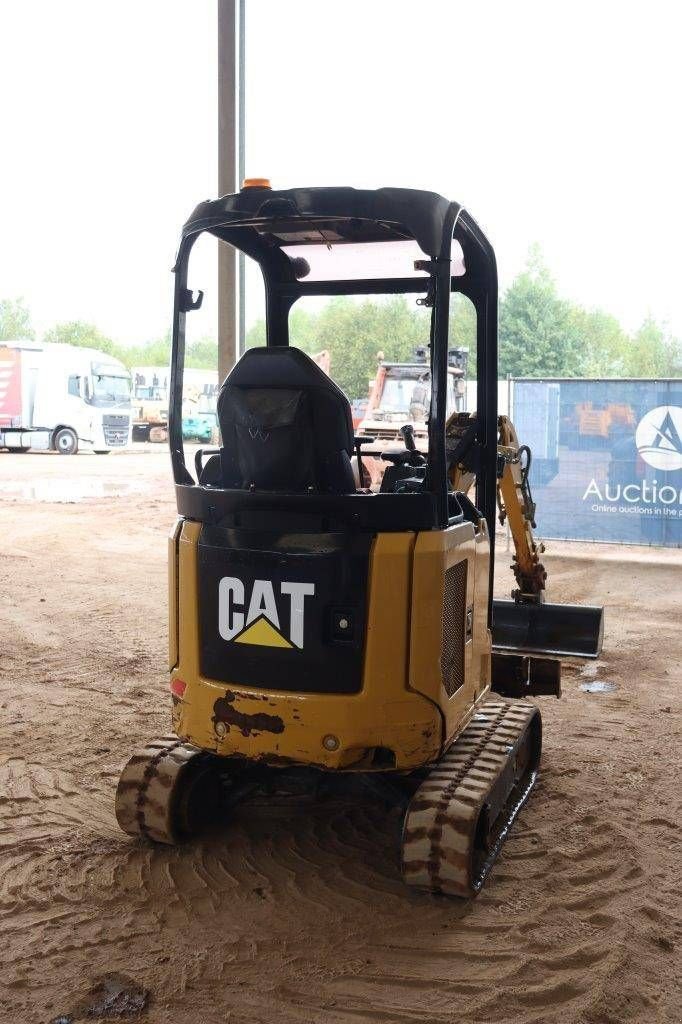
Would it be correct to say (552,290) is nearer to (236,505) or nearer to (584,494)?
(584,494)

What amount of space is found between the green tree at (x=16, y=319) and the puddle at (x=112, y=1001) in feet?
149

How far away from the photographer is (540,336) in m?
42.0

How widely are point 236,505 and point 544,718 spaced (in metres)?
2.81

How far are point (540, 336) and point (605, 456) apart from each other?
108 ft

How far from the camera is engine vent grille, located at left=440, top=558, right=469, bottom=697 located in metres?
3.63

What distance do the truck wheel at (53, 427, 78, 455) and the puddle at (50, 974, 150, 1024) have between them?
941 inches

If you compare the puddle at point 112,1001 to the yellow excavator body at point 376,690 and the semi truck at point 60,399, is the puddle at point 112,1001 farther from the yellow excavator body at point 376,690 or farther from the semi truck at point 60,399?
the semi truck at point 60,399

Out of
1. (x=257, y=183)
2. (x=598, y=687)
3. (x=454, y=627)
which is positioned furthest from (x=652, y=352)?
(x=257, y=183)

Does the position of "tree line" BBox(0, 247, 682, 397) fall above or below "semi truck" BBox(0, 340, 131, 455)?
above

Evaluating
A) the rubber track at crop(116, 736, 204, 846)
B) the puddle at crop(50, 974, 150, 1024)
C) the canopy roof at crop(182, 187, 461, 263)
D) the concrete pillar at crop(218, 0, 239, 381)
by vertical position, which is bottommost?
the puddle at crop(50, 974, 150, 1024)

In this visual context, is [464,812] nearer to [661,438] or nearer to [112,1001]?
[112,1001]

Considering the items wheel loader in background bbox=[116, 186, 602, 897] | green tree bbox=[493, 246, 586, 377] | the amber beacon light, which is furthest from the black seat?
green tree bbox=[493, 246, 586, 377]

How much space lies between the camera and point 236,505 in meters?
3.58

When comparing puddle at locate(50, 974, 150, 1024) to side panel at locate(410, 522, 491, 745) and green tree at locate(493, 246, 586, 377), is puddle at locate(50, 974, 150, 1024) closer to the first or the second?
side panel at locate(410, 522, 491, 745)
